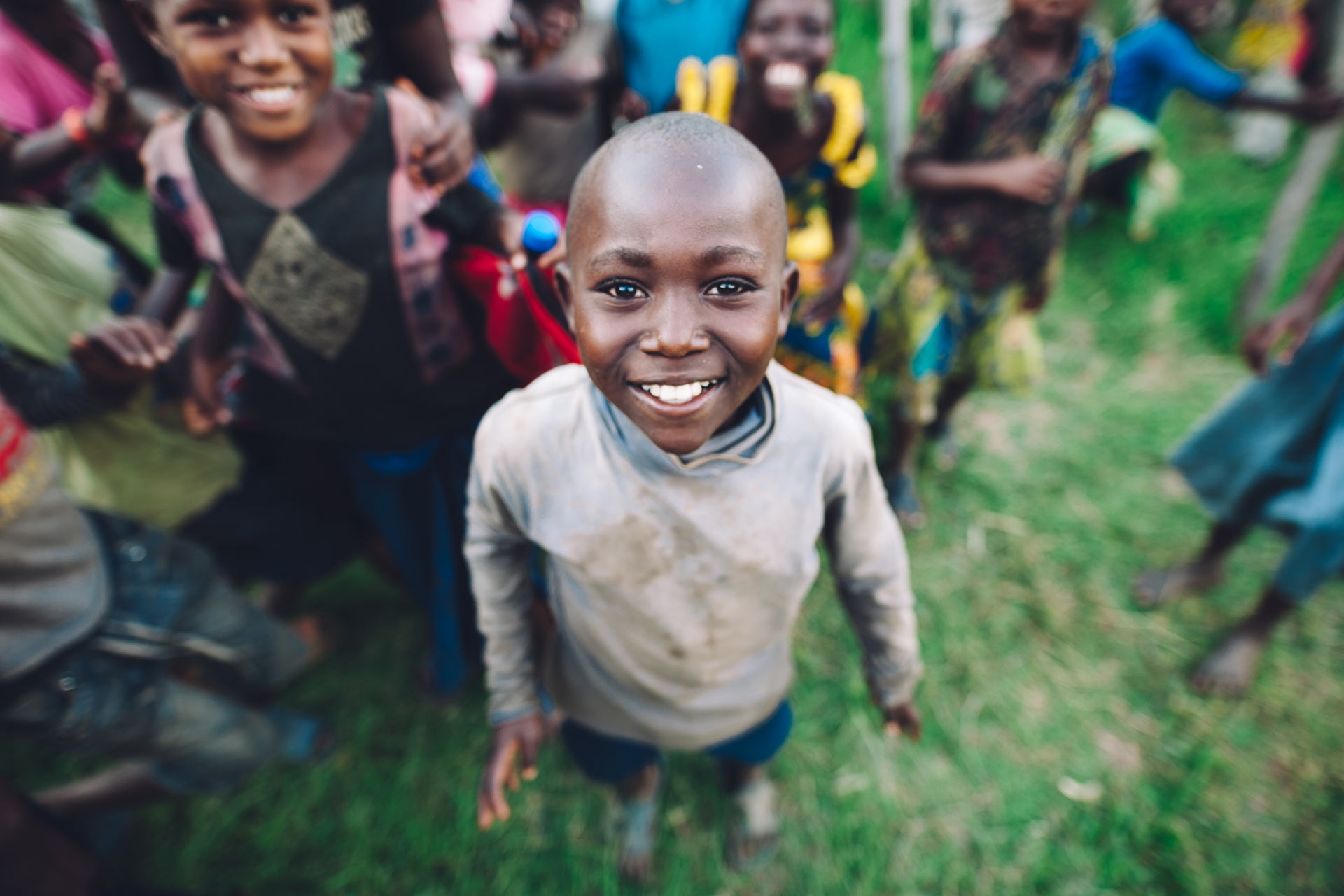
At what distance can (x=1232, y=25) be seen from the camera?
5.18 meters

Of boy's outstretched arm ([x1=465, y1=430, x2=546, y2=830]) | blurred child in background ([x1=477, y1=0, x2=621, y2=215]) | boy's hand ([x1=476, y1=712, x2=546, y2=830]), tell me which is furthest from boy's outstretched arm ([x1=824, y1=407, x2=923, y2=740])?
blurred child in background ([x1=477, y1=0, x2=621, y2=215])

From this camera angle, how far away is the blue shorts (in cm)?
164

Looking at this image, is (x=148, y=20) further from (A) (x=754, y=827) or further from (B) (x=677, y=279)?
(A) (x=754, y=827)

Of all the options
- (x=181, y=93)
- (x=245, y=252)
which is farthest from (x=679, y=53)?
(x=245, y=252)

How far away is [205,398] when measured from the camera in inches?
64.8

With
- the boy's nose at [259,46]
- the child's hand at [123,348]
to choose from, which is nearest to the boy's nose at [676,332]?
the boy's nose at [259,46]

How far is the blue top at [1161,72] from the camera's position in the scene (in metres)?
2.95

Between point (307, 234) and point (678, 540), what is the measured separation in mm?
948

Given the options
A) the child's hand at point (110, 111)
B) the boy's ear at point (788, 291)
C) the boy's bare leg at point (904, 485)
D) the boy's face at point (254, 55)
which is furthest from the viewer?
the boy's bare leg at point (904, 485)

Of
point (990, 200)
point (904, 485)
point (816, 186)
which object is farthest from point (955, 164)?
point (904, 485)

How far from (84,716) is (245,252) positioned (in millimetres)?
1081

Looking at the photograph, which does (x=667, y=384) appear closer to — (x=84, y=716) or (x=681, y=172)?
(x=681, y=172)

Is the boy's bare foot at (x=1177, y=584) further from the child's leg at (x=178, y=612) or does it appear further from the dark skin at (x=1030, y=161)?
the child's leg at (x=178, y=612)

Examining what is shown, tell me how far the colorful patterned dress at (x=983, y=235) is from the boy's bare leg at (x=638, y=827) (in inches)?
65.4
